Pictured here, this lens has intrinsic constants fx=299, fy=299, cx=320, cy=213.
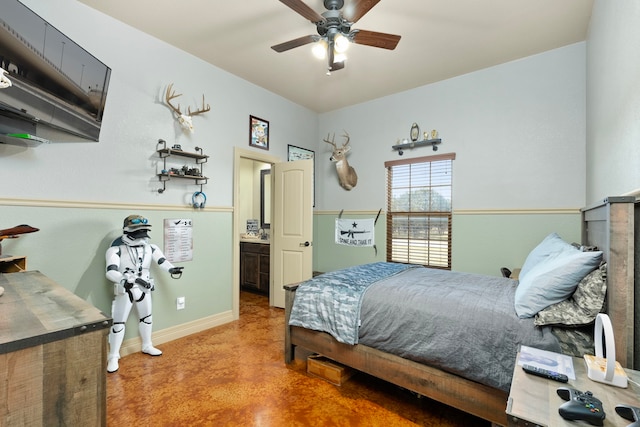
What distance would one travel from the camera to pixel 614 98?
1.87 m

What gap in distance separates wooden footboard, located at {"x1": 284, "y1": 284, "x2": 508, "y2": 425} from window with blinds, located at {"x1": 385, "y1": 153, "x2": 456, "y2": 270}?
218 cm

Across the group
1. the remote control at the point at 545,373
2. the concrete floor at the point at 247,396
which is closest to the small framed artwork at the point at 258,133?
the concrete floor at the point at 247,396

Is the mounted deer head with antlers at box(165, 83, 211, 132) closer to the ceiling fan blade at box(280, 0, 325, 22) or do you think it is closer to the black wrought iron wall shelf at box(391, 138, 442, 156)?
the ceiling fan blade at box(280, 0, 325, 22)

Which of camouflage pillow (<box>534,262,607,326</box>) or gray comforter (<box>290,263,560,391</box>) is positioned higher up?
camouflage pillow (<box>534,262,607,326</box>)

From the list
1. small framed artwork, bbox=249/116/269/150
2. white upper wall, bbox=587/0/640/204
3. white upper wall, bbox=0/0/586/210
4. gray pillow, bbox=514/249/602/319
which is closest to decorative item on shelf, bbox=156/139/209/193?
white upper wall, bbox=0/0/586/210

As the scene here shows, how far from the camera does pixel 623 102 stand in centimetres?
167

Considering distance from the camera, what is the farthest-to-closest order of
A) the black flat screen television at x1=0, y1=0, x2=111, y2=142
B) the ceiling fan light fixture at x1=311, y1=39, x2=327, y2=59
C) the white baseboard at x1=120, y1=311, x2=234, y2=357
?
the white baseboard at x1=120, y1=311, x2=234, y2=357
the ceiling fan light fixture at x1=311, y1=39, x2=327, y2=59
the black flat screen television at x1=0, y1=0, x2=111, y2=142

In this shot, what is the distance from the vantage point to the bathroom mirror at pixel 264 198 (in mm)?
5594

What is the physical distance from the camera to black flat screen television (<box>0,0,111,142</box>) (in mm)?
1666

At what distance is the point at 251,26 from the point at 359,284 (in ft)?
8.30

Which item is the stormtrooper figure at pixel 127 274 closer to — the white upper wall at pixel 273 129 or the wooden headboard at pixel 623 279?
the white upper wall at pixel 273 129

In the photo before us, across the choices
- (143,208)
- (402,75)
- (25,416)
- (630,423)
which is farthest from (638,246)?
(143,208)

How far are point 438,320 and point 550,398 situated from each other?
2.65ft

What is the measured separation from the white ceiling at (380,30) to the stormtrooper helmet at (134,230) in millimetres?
1802
